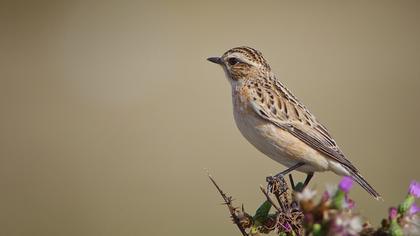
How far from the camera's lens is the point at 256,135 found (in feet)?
19.4

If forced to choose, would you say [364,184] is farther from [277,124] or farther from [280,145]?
[277,124]

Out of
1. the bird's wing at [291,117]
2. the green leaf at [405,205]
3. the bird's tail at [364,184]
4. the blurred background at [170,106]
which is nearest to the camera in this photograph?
the green leaf at [405,205]

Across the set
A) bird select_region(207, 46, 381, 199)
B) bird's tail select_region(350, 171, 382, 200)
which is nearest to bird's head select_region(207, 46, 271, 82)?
bird select_region(207, 46, 381, 199)

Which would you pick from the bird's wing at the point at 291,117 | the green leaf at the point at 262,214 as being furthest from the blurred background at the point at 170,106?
the green leaf at the point at 262,214

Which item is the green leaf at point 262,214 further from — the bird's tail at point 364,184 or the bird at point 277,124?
the bird's tail at point 364,184

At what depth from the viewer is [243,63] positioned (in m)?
6.75

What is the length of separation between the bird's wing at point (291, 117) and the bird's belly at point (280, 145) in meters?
0.08

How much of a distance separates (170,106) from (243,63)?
10580mm

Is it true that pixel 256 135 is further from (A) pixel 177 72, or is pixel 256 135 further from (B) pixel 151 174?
(A) pixel 177 72

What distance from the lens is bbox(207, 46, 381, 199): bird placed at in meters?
5.87

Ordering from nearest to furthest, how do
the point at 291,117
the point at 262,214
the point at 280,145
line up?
1. the point at 262,214
2. the point at 280,145
3. the point at 291,117

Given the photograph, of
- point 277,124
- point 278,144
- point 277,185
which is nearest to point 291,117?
point 277,124

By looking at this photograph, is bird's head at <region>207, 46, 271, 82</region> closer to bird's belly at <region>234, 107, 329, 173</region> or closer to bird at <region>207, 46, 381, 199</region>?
bird at <region>207, 46, 381, 199</region>

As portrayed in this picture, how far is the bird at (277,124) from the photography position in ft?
19.2
